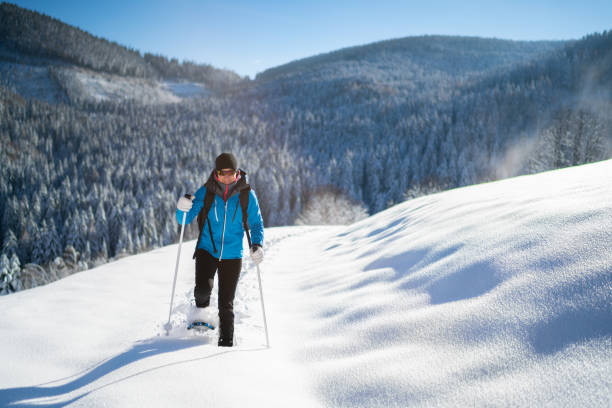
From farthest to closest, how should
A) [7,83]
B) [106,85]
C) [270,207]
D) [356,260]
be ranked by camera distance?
[106,85] → [7,83] → [270,207] → [356,260]

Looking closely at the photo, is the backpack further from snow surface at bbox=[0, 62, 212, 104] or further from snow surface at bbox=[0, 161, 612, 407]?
snow surface at bbox=[0, 62, 212, 104]

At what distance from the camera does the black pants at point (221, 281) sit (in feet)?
12.1

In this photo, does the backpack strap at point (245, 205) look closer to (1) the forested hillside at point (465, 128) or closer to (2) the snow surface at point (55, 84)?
(1) the forested hillside at point (465, 128)

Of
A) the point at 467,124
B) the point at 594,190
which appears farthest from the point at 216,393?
the point at 467,124

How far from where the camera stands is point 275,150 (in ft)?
348

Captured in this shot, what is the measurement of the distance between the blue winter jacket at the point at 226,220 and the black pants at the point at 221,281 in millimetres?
94

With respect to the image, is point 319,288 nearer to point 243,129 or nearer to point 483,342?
point 483,342

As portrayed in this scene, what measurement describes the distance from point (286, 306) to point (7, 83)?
23958 centimetres

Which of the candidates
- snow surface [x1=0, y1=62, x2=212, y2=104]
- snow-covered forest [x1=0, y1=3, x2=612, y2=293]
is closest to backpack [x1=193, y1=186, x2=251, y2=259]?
snow-covered forest [x1=0, y1=3, x2=612, y2=293]

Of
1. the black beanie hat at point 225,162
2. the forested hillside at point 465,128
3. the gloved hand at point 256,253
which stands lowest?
the gloved hand at point 256,253

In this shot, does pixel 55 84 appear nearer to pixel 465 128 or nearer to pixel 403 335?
pixel 465 128

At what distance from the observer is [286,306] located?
5.15 metres

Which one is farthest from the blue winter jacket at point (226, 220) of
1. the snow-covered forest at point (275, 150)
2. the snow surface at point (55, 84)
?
the snow surface at point (55, 84)

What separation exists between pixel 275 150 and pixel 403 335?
106 metres
